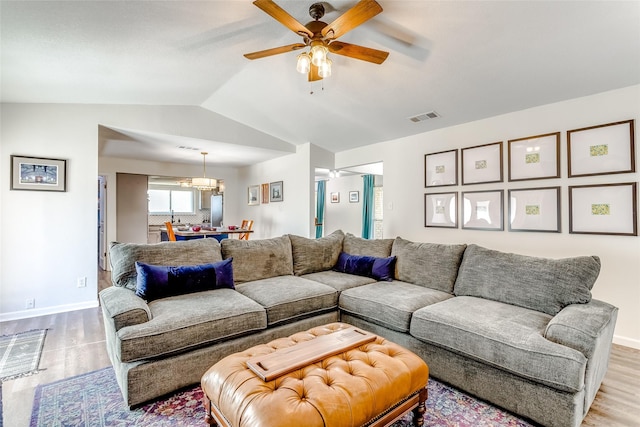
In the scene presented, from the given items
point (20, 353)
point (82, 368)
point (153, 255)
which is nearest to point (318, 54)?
point (153, 255)

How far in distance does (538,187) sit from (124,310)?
3.89 metres

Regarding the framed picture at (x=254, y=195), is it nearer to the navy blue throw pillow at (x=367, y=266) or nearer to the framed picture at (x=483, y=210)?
the navy blue throw pillow at (x=367, y=266)

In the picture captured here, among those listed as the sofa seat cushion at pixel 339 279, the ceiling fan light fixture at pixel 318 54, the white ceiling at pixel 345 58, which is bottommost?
the sofa seat cushion at pixel 339 279

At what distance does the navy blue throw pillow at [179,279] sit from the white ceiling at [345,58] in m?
1.87

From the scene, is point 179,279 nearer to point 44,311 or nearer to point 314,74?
point 314,74

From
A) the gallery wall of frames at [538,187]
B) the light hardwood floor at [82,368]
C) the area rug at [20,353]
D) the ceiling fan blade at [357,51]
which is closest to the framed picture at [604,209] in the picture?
the gallery wall of frames at [538,187]

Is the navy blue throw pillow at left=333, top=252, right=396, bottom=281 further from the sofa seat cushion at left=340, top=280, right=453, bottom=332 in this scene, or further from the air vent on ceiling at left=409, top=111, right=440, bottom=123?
the air vent on ceiling at left=409, top=111, right=440, bottom=123

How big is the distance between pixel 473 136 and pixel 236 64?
293cm

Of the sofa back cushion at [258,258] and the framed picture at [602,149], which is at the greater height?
the framed picture at [602,149]

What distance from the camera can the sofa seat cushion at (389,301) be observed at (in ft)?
7.75

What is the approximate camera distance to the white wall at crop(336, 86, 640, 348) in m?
2.74

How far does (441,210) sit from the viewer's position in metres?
4.08

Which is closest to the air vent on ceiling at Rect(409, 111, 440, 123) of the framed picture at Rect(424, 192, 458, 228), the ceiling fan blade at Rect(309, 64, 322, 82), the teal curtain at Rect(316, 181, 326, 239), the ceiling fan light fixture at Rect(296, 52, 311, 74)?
the framed picture at Rect(424, 192, 458, 228)

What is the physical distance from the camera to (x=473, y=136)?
3.79 meters
